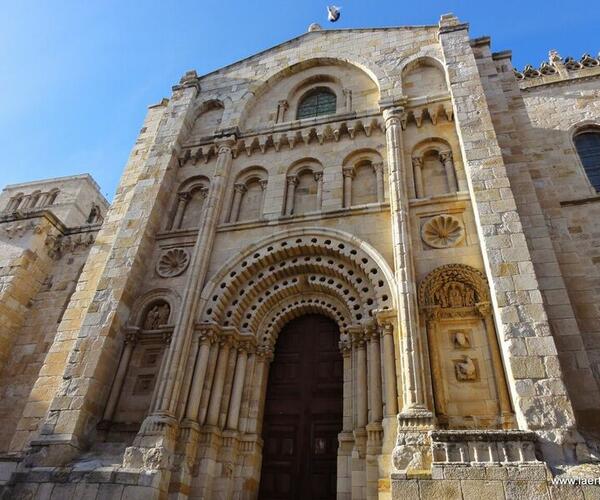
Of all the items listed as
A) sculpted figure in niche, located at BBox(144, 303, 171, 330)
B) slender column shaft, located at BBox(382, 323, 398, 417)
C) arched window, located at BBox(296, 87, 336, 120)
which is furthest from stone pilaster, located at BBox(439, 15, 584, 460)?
sculpted figure in niche, located at BBox(144, 303, 171, 330)

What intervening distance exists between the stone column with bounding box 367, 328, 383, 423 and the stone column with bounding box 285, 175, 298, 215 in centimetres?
407

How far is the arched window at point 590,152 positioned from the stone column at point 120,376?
1198 centimetres

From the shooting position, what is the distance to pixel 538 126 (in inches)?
505

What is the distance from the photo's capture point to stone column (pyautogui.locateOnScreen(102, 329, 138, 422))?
930 cm

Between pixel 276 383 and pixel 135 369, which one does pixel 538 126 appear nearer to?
pixel 276 383

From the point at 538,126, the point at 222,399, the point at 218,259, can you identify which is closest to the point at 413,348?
the point at 222,399

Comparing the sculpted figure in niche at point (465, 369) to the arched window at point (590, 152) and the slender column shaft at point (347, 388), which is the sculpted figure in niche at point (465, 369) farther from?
the arched window at point (590, 152)

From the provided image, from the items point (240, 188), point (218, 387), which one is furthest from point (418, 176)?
point (218, 387)

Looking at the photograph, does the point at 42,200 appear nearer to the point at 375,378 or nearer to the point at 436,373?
the point at 375,378

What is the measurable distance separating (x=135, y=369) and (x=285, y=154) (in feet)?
22.5

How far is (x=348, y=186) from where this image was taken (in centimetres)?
1148

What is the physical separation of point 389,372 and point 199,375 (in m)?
3.93

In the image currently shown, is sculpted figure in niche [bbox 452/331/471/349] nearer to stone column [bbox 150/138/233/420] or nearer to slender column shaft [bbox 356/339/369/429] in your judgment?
slender column shaft [bbox 356/339/369/429]

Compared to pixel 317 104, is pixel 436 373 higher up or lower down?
lower down
